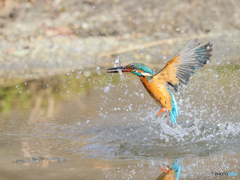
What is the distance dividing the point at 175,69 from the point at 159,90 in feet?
0.80

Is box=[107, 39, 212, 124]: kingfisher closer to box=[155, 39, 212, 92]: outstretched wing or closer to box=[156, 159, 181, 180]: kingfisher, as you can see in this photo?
box=[155, 39, 212, 92]: outstretched wing

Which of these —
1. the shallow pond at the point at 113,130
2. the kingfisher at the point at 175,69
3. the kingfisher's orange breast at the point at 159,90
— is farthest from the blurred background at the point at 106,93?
the kingfisher at the point at 175,69

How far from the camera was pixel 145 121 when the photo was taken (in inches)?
165

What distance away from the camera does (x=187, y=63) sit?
3.46 meters

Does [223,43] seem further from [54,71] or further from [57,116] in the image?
[57,116]

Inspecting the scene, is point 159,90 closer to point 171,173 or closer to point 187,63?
point 187,63

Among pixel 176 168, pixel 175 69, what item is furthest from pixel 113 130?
pixel 176 168

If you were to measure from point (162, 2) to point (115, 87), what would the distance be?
14.3 ft

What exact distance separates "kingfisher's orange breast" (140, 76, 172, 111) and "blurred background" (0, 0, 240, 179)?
243 millimetres

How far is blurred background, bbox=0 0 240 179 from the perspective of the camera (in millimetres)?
2865

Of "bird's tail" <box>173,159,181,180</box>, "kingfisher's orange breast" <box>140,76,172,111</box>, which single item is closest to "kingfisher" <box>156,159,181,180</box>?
"bird's tail" <box>173,159,181,180</box>

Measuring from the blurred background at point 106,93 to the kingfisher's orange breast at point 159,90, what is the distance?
24 centimetres

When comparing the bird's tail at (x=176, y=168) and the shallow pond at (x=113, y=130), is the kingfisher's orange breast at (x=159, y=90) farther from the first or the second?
the bird's tail at (x=176, y=168)

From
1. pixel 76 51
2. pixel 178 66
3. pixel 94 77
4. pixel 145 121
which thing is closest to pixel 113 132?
pixel 145 121
